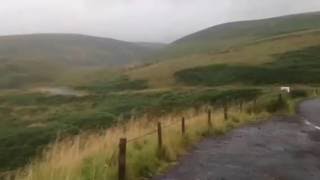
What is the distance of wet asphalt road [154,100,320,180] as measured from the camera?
47.8ft

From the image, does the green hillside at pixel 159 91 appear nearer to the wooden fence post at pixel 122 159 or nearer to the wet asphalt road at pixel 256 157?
the wet asphalt road at pixel 256 157

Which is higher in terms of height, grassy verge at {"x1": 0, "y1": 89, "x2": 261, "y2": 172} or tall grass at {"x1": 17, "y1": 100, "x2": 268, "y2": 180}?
tall grass at {"x1": 17, "y1": 100, "x2": 268, "y2": 180}

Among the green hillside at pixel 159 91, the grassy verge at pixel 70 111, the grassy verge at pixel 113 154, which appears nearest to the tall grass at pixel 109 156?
the grassy verge at pixel 113 154

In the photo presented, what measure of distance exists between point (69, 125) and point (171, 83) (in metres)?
48.5

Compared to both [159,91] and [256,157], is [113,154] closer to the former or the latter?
[256,157]

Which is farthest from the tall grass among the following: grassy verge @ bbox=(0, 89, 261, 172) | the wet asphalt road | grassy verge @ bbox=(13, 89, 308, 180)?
grassy verge @ bbox=(0, 89, 261, 172)

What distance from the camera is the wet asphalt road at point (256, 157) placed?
14578mm

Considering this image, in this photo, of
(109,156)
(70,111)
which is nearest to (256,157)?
(109,156)

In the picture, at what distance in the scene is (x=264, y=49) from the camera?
133500 mm

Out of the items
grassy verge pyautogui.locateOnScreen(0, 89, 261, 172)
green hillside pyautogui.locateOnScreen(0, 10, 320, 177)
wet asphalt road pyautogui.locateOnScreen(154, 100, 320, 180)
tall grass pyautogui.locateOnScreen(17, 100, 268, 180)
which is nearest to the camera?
tall grass pyautogui.locateOnScreen(17, 100, 268, 180)

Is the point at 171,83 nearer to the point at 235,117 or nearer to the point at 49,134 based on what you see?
the point at 49,134

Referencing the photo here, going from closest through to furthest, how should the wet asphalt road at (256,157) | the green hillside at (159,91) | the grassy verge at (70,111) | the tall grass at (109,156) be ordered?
the tall grass at (109,156) < the wet asphalt road at (256,157) < the grassy verge at (70,111) < the green hillside at (159,91)

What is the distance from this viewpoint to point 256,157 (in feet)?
57.5

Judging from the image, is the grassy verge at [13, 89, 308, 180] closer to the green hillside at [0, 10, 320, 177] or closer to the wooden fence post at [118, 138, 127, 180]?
the wooden fence post at [118, 138, 127, 180]
